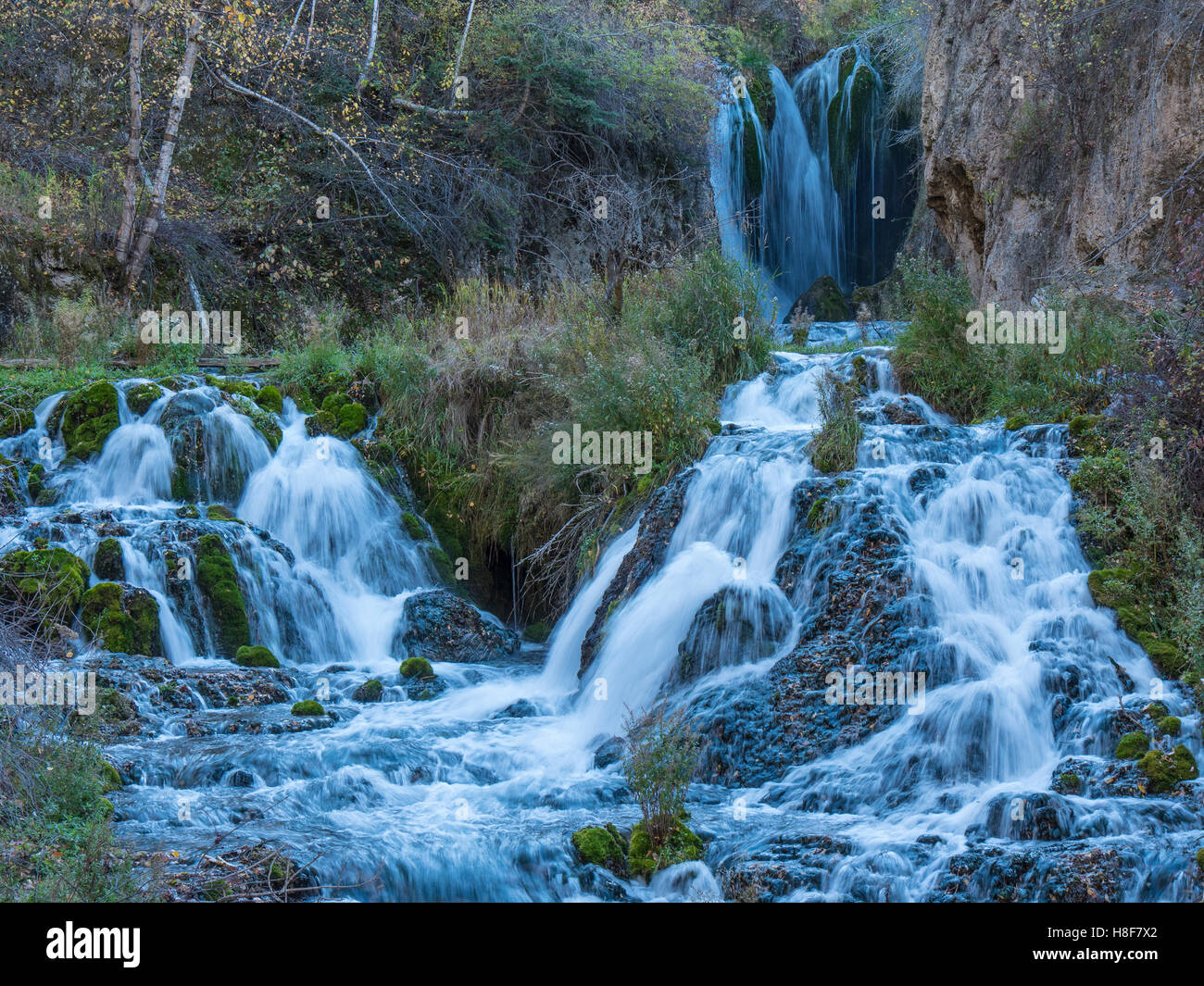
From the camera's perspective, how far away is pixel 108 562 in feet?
28.9

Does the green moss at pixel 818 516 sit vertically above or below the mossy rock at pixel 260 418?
below

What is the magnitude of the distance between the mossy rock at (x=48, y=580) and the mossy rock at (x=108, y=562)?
244mm

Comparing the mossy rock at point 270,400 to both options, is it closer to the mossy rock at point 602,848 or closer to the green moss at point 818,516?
the green moss at point 818,516

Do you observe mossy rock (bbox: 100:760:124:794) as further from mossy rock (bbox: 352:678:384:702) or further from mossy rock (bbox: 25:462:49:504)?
mossy rock (bbox: 25:462:49:504)

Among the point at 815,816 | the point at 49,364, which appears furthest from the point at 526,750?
the point at 49,364

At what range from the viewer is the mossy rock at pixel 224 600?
350 inches

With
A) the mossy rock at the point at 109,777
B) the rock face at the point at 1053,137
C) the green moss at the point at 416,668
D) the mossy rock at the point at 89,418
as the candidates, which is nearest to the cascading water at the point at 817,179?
the rock face at the point at 1053,137

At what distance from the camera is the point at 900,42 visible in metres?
18.5

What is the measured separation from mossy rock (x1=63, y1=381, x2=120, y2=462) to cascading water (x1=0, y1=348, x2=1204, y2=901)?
0.64 feet

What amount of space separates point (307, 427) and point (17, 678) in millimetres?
6490

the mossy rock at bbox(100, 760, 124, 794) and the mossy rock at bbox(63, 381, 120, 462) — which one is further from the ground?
the mossy rock at bbox(63, 381, 120, 462)

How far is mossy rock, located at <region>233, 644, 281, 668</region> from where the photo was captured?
8.58 metres

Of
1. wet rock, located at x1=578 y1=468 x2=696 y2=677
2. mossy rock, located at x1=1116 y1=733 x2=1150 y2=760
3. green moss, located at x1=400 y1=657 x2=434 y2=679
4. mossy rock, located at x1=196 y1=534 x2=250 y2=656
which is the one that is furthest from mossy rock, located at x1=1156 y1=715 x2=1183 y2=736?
mossy rock, located at x1=196 y1=534 x2=250 y2=656

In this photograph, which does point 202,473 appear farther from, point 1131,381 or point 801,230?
point 801,230
